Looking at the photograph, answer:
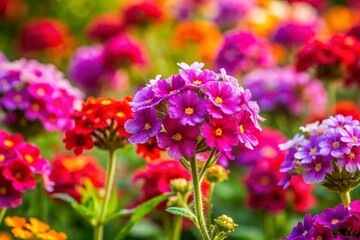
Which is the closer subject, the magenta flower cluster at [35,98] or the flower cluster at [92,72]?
the magenta flower cluster at [35,98]

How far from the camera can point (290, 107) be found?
16.6 feet

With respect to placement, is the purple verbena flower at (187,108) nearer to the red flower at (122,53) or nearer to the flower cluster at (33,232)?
the flower cluster at (33,232)

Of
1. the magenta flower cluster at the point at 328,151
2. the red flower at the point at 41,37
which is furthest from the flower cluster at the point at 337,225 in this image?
the red flower at the point at 41,37

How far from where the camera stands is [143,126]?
2.49m

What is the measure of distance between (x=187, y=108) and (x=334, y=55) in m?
1.82

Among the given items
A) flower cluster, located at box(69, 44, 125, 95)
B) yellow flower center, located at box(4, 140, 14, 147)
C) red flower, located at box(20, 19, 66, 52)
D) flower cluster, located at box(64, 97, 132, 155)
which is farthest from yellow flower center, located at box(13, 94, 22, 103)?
red flower, located at box(20, 19, 66, 52)

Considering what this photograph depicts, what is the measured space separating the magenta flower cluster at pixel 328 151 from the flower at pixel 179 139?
50cm

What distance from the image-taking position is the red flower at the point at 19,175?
297 cm

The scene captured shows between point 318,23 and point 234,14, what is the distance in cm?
75

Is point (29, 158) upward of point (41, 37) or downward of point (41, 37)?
downward

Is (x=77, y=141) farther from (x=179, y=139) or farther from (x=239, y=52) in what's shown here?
(x=239, y=52)

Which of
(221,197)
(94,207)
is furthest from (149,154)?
(221,197)

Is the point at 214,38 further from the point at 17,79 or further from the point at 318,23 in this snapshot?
the point at 17,79

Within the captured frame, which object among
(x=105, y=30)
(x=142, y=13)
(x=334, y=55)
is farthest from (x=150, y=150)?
(x=105, y=30)
